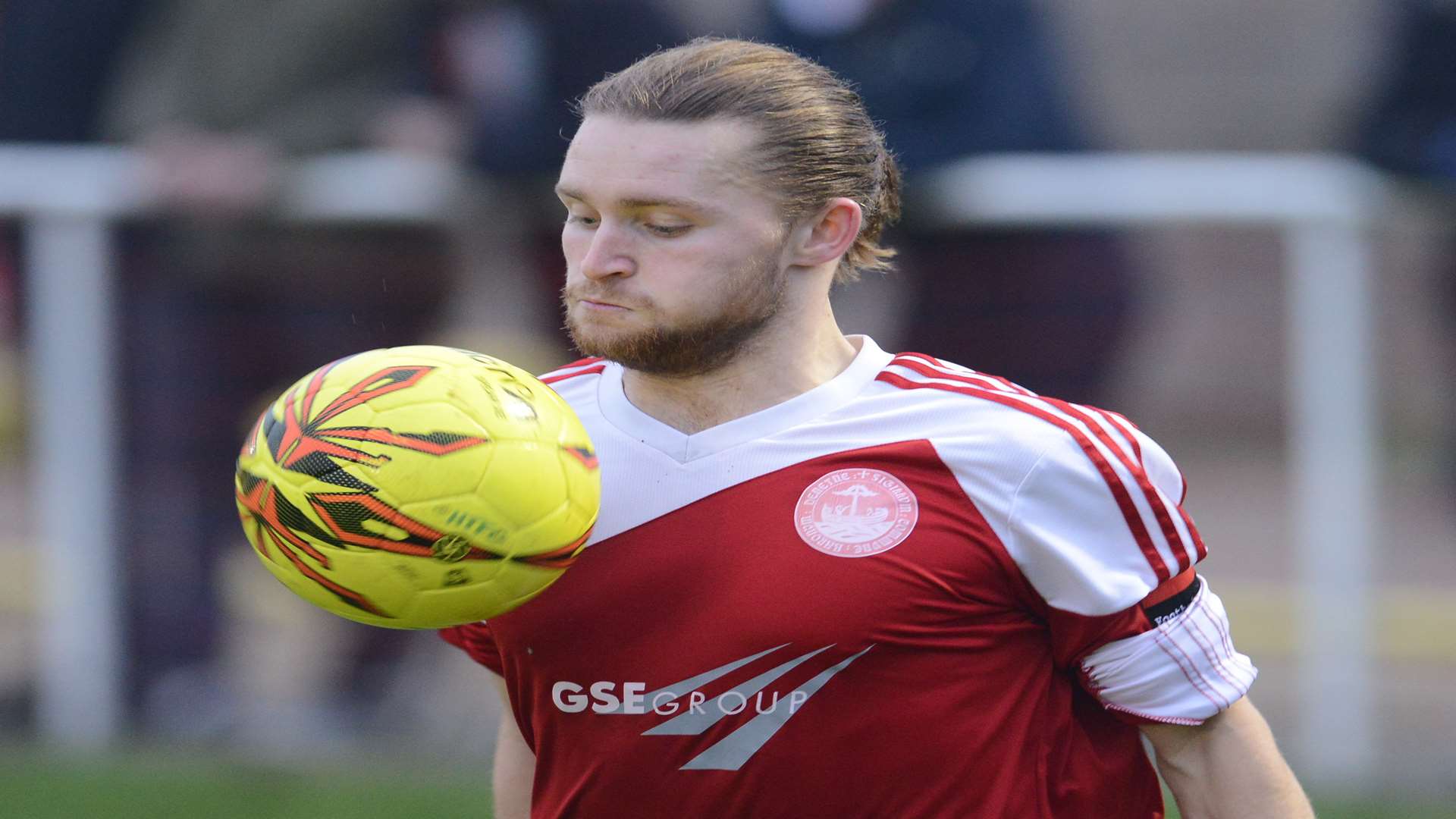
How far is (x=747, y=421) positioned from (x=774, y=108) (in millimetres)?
469

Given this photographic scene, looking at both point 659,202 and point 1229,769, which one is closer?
point 659,202

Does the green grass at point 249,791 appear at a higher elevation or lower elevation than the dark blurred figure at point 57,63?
lower

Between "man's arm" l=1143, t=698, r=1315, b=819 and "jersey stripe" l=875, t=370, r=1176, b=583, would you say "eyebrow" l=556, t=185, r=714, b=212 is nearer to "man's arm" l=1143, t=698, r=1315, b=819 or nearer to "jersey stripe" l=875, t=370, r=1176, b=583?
"jersey stripe" l=875, t=370, r=1176, b=583

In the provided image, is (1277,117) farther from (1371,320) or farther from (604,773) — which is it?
(604,773)

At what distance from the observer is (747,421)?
276 cm

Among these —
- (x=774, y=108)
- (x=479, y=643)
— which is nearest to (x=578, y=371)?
(x=479, y=643)

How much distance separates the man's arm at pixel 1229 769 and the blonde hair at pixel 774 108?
0.93 metres

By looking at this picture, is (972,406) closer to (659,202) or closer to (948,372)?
(948,372)

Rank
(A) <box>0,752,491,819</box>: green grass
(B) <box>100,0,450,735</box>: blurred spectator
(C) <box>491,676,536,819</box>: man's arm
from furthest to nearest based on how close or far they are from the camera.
Answer: (B) <box>100,0,450,735</box>: blurred spectator → (A) <box>0,752,491,819</box>: green grass → (C) <box>491,676,536,819</box>: man's arm

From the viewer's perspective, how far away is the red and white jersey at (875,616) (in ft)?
8.64

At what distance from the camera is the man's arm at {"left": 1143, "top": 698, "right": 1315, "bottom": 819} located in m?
2.71

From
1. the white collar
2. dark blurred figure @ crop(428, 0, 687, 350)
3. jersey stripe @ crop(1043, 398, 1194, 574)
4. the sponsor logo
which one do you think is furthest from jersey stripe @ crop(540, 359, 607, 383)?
dark blurred figure @ crop(428, 0, 687, 350)

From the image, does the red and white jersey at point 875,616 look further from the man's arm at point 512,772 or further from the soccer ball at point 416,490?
the man's arm at point 512,772

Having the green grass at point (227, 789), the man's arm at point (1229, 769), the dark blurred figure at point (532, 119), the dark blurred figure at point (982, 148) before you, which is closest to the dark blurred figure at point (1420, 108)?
the dark blurred figure at point (982, 148)
